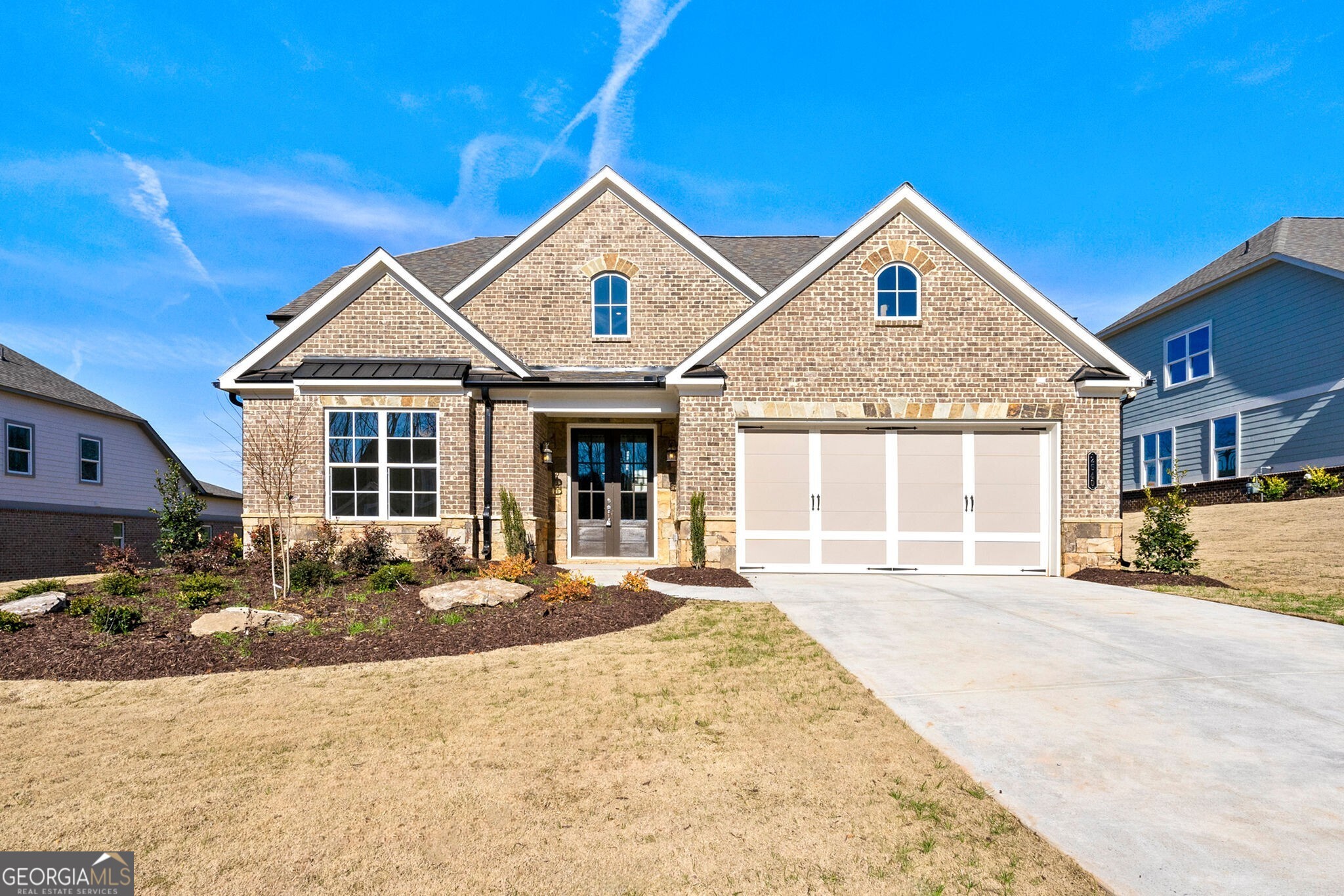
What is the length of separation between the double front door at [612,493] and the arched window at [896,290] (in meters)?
5.47

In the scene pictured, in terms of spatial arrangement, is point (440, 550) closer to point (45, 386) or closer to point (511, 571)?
Answer: point (511, 571)

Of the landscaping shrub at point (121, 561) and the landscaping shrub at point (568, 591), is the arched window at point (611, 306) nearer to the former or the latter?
the landscaping shrub at point (568, 591)

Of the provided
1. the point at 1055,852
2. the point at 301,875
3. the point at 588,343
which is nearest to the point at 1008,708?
the point at 1055,852

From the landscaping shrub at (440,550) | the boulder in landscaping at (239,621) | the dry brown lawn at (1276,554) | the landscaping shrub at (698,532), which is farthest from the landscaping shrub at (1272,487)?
the boulder in landscaping at (239,621)

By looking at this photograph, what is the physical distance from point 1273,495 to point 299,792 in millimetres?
24069

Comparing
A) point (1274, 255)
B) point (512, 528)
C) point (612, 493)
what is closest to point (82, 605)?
point (512, 528)

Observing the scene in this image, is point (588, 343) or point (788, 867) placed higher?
point (588, 343)

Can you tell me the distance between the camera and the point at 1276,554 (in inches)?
561

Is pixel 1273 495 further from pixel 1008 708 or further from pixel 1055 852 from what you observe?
pixel 1055 852

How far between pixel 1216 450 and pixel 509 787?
26.1 metres

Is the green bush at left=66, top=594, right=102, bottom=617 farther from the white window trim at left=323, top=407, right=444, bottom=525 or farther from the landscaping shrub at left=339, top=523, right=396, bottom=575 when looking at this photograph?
the white window trim at left=323, top=407, right=444, bottom=525

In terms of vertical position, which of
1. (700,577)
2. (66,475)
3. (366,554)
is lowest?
(700,577)

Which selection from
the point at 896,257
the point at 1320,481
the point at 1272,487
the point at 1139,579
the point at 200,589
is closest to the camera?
the point at 200,589

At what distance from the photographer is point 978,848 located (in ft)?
11.4
